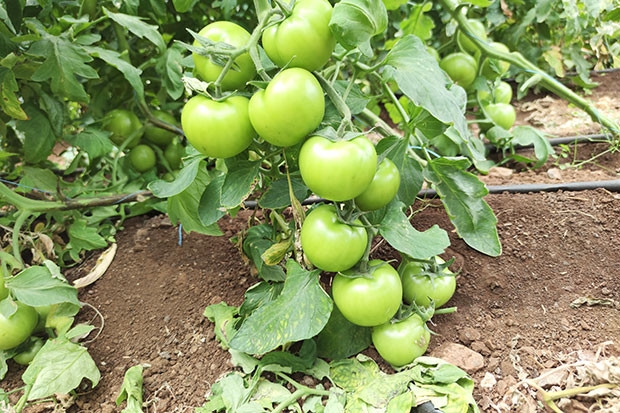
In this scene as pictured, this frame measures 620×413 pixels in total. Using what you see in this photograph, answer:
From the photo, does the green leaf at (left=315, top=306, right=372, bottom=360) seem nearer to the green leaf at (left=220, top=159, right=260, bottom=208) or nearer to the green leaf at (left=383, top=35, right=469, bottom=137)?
the green leaf at (left=220, top=159, right=260, bottom=208)

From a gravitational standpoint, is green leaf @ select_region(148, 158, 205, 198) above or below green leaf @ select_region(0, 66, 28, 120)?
below

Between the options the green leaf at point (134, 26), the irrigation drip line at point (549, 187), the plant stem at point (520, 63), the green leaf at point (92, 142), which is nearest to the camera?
the green leaf at point (134, 26)

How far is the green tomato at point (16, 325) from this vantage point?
3.97 ft

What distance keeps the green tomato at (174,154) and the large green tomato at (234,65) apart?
1.03m

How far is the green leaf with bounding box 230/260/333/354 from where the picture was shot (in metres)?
0.96

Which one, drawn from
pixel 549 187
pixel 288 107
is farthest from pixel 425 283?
pixel 549 187

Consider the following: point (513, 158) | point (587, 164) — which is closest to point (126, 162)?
point (513, 158)

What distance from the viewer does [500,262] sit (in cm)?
136

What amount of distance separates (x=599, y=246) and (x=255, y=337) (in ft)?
3.36

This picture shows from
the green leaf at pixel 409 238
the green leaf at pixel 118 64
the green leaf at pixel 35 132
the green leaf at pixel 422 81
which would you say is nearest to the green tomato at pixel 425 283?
the green leaf at pixel 409 238

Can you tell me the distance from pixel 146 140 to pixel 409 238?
4.41 ft

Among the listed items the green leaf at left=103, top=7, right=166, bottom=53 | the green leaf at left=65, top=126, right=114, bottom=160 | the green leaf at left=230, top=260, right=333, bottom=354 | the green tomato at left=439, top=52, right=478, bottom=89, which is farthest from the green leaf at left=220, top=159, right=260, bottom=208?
the green tomato at left=439, top=52, right=478, bottom=89

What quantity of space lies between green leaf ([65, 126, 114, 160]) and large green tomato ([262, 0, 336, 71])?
1.01 meters

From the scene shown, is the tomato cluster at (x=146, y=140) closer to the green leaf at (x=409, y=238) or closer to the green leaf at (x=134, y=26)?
the green leaf at (x=134, y=26)
